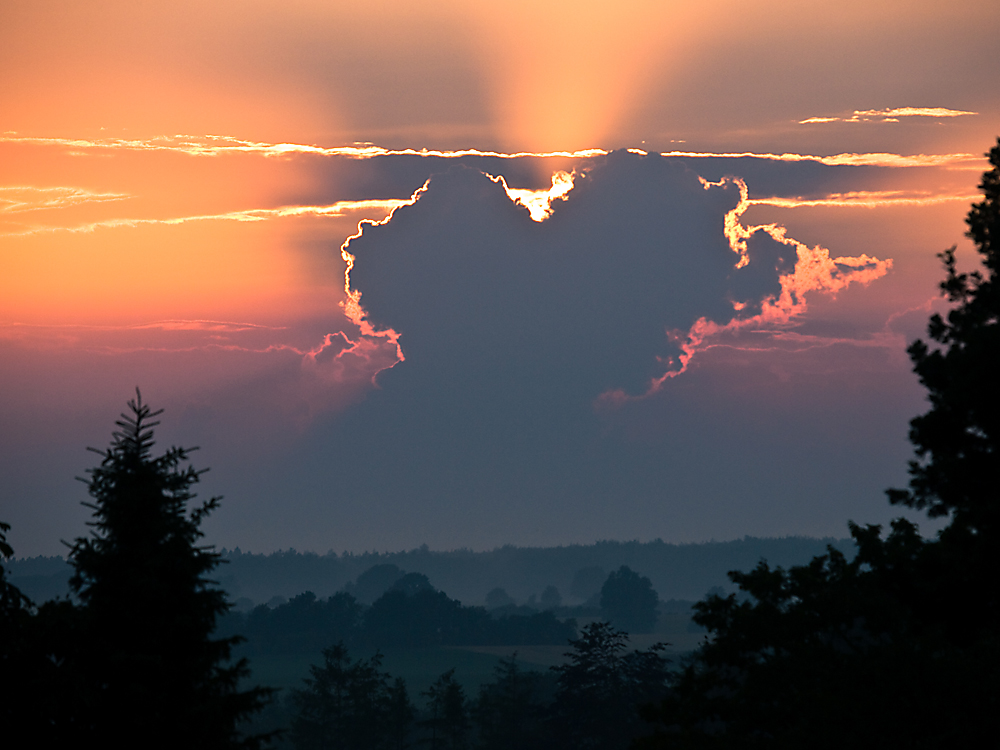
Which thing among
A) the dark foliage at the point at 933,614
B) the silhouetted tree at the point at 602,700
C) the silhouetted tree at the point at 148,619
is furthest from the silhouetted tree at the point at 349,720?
the silhouetted tree at the point at 148,619

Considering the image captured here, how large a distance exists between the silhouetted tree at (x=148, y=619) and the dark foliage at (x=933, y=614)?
13654 millimetres

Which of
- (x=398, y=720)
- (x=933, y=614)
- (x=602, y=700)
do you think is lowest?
(x=398, y=720)

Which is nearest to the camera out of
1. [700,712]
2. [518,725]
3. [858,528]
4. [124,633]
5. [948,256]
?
[124,633]

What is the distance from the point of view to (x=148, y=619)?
2244 centimetres

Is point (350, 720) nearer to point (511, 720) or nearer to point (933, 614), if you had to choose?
point (511, 720)

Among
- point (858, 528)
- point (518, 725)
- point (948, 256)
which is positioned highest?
point (948, 256)

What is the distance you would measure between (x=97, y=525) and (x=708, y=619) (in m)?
20.3

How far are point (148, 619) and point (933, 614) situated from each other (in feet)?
59.6

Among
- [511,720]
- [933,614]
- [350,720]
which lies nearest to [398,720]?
[350,720]

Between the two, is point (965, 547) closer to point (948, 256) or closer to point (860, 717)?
point (860, 717)

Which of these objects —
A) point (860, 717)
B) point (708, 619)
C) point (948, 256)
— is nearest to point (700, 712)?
point (708, 619)

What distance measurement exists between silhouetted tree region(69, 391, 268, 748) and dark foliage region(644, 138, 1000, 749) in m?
13.7

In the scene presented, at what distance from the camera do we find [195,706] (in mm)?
22547

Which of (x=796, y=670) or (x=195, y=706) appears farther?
(x=796, y=670)
